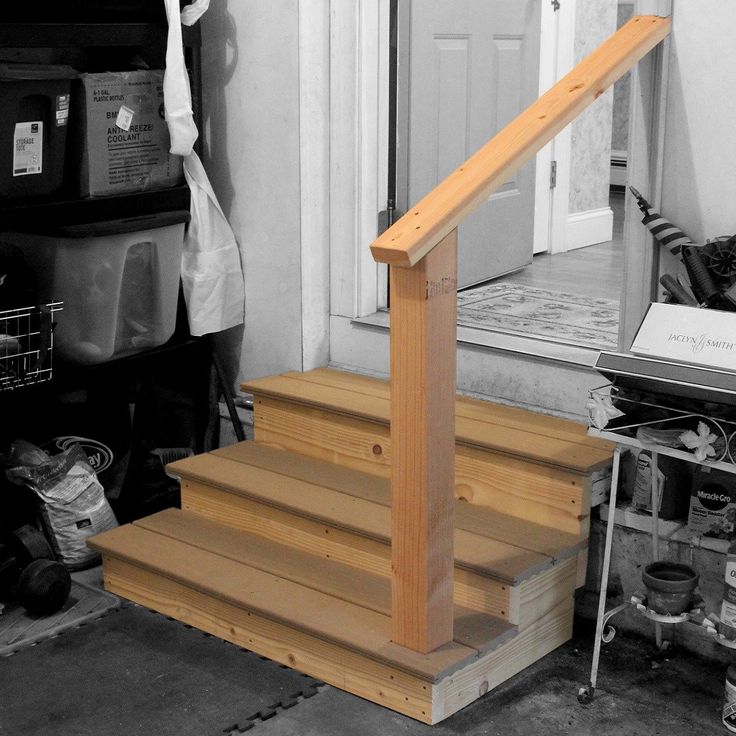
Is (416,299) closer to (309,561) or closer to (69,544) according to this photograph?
(309,561)

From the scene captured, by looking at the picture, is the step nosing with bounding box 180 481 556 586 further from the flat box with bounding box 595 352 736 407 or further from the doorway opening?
the doorway opening

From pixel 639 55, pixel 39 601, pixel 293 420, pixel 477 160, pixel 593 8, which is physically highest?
pixel 593 8

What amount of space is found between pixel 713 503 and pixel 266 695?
3.52 feet

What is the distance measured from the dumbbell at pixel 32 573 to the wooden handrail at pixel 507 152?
50.9 inches

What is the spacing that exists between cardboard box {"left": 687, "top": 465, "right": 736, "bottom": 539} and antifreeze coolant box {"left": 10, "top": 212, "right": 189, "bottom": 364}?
1.61 metres

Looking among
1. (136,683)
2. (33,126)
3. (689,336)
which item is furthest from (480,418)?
(33,126)

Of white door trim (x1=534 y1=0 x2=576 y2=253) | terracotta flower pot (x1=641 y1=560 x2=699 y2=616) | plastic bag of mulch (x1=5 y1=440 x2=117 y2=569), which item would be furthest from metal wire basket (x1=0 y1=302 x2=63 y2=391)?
white door trim (x1=534 y1=0 x2=576 y2=253)

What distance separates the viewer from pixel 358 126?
11.4 feet

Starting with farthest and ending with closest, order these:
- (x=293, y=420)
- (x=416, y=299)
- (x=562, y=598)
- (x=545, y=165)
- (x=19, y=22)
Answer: (x=545, y=165), (x=293, y=420), (x=19, y=22), (x=562, y=598), (x=416, y=299)

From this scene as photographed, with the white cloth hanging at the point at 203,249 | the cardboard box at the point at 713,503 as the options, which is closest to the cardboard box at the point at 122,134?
the white cloth hanging at the point at 203,249

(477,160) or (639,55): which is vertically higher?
(639,55)

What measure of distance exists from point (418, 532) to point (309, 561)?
644 millimetres

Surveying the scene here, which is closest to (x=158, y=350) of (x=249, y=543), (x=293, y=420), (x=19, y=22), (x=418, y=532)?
(x=293, y=420)

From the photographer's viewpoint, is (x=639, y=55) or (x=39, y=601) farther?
(x=39, y=601)
